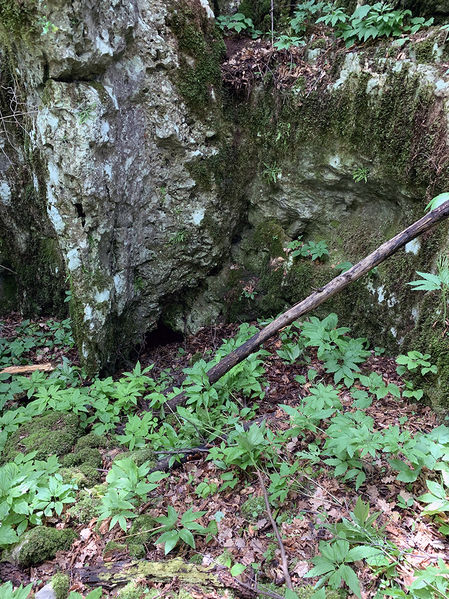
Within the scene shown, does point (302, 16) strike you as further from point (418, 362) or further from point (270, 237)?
point (418, 362)

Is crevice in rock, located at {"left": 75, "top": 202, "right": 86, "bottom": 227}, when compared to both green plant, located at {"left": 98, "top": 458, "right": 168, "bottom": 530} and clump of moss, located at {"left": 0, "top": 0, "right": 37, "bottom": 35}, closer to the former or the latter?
clump of moss, located at {"left": 0, "top": 0, "right": 37, "bottom": 35}

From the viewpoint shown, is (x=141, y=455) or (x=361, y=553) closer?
(x=361, y=553)

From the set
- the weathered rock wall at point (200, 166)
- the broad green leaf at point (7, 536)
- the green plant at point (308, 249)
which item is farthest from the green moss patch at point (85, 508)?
the green plant at point (308, 249)

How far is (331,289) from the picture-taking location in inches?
157

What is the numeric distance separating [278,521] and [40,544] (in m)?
1.73

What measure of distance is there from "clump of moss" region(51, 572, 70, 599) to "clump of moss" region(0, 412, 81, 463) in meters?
1.43

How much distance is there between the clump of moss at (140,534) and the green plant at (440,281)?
289 centimetres

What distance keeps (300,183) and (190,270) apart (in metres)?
2.26

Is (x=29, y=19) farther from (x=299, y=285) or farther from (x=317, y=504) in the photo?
(x=317, y=504)

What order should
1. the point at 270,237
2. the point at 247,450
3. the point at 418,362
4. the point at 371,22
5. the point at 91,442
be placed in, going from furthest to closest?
the point at 270,237 → the point at 371,22 → the point at 91,442 → the point at 418,362 → the point at 247,450

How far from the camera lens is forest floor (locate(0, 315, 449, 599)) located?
2.42 meters

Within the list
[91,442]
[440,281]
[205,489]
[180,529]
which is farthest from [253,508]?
[440,281]

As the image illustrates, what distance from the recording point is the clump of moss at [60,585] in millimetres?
2359

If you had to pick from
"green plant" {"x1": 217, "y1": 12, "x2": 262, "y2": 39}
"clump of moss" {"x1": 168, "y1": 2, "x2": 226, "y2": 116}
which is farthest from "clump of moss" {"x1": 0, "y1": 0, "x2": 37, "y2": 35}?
"green plant" {"x1": 217, "y1": 12, "x2": 262, "y2": 39}
